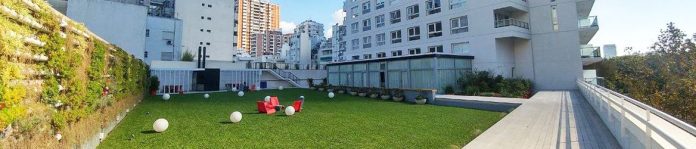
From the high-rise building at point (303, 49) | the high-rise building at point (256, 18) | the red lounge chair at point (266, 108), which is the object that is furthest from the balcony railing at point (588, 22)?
the high-rise building at point (256, 18)

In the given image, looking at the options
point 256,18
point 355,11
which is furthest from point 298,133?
point 256,18

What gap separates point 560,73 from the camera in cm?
2284

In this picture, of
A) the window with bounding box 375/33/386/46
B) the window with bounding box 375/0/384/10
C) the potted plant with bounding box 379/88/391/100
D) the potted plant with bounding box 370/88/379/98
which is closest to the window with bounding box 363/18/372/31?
the window with bounding box 375/0/384/10

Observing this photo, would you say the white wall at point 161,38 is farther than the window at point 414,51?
Yes

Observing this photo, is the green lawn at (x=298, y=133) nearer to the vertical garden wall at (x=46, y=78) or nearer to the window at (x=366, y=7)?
the vertical garden wall at (x=46, y=78)

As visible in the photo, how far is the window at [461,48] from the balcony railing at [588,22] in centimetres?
774

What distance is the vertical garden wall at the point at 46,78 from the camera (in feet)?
10.3

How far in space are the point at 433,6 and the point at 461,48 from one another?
4.67 meters

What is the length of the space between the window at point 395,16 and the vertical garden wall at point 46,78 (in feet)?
88.7

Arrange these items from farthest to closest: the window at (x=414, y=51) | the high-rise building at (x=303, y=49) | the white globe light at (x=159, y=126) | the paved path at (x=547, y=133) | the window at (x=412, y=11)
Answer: the high-rise building at (x=303, y=49) < the window at (x=412, y=11) < the window at (x=414, y=51) < the white globe light at (x=159, y=126) < the paved path at (x=547, y=133)

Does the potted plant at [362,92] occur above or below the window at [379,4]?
below

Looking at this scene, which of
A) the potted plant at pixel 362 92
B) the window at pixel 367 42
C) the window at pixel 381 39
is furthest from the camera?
the window at pixel 367 42

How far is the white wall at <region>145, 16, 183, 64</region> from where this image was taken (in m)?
34.9

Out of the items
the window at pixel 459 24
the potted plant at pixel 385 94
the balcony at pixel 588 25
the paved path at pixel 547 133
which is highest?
the window at pixel 459 24
